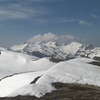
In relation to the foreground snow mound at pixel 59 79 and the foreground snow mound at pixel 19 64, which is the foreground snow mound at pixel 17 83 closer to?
the foreground snow mound at pixel 59 79

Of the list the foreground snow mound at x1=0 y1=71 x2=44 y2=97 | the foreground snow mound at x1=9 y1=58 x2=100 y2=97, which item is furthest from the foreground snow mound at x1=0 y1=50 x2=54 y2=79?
the foreground snow mound at x1=9 y1=58 x2=100 y2=97

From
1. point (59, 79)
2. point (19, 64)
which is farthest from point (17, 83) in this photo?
point (19, 64)

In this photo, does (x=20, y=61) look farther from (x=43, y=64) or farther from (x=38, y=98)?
(x=38, y=98)

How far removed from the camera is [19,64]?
176m

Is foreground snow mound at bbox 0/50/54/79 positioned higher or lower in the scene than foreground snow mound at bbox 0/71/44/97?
lower

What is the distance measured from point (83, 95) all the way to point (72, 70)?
14.6m

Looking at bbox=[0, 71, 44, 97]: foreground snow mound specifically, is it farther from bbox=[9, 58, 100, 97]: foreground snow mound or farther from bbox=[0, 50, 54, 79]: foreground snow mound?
bbox=[0, 50, 54, 79]: foreground snow mound

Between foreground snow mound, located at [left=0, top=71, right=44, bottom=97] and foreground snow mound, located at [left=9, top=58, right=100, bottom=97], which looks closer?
foreground snow mound, located at [left=9, top=58, right=100, bottom=97]

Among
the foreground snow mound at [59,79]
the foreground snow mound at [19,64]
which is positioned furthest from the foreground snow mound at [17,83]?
the foreground snow mound at [19,64]

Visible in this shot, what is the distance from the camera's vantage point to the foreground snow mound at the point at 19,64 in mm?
156750

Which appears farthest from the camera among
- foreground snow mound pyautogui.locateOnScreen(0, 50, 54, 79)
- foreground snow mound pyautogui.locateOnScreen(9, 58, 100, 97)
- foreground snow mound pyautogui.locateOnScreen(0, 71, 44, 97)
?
foreground snow mound pyautogui.locateOnScreen(0, 50, 54, 79)

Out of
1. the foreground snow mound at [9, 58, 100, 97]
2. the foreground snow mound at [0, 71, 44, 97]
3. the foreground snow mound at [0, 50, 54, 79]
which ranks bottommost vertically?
the foreground snow mound at [0, 50, 54, 79]

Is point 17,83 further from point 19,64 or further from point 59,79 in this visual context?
point 19,64

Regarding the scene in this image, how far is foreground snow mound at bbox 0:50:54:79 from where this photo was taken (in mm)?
156750
